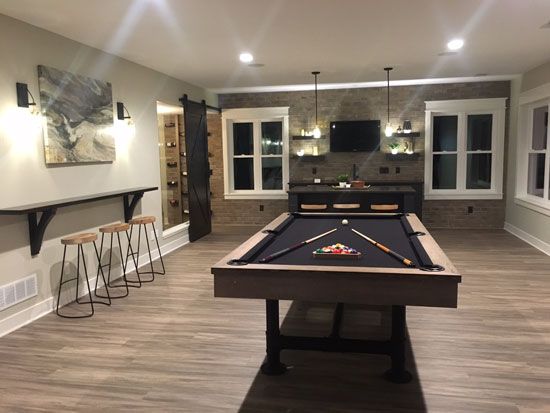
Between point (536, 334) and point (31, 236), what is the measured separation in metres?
4.25

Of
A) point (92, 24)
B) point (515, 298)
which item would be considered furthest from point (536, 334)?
point (92, 24)

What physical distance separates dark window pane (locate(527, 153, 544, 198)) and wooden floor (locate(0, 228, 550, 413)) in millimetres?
2925

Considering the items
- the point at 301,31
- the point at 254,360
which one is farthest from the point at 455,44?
the point at 254,360

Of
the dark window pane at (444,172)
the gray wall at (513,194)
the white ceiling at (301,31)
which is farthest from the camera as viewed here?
the dark window pane at (444,172)

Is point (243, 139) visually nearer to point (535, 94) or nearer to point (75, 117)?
point (75, 117)

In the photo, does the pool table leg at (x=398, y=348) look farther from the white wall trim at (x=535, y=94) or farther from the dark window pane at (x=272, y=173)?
the dark window pane at (x=272, y=173)

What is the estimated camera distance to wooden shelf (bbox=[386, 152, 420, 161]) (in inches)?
329

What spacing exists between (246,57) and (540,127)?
15.9ft

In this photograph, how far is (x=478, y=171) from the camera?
8477 mm

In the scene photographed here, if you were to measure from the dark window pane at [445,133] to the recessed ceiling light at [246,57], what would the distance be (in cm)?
430

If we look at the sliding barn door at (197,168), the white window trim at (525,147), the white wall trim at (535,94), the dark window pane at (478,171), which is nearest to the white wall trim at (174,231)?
the sliding barn door at (197,168)

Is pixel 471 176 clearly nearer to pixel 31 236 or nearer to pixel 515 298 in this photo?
pixel 515 298

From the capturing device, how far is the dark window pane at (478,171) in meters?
8.41

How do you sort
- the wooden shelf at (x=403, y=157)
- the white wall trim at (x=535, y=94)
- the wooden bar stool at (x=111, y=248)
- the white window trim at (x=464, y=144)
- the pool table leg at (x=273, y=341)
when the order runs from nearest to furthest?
the pool table leg at (x=273, y=341) → the wooden bar stool at (x=111, y=248) → the white wall trim at (x=535, y=94) → the white window trim at (x=464, y=144) → the wooden shelf at (x=403, y=157)
